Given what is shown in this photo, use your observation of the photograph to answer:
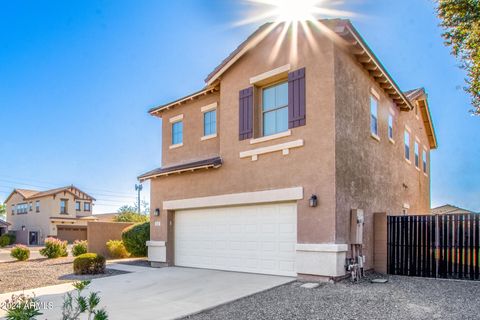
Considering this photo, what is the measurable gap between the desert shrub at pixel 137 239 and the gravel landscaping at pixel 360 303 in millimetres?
9993

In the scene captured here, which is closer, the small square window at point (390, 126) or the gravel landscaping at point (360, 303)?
the gravel landscaping at point (360, 303)

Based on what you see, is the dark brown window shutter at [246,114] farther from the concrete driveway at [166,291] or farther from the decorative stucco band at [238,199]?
the concrete driveway at [166,291]

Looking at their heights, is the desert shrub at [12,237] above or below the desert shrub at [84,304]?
below

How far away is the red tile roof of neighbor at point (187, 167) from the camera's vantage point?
12.6 m

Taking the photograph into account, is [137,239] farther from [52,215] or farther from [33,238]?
[33,238]

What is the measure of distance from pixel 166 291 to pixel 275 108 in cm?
634

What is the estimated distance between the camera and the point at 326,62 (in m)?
10.4

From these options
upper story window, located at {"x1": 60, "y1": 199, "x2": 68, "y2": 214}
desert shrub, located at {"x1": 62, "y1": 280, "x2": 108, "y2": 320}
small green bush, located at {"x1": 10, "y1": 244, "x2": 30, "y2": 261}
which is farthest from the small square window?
upper story window, located at {"x1": 60, "y1": 199, "x2": 68, "y2": 214}

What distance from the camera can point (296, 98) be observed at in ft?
35.8

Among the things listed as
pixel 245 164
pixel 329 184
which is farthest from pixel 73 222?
pixel 329 184

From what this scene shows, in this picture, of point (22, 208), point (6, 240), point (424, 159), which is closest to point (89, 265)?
point (424, 159)

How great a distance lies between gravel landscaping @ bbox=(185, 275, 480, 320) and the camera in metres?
6.74

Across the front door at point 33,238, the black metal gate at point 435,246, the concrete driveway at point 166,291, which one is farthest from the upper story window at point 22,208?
the black metal gate at point 435,246

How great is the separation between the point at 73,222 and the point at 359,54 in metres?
44.1
